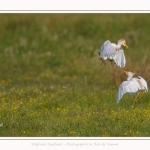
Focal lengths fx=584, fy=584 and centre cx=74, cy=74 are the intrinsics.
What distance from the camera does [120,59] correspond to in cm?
1081

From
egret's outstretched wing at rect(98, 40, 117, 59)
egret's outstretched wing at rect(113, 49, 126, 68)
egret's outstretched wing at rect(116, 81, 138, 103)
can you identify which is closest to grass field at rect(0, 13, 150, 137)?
egret's outstretched wing at rect(116, 81, 138, 103)

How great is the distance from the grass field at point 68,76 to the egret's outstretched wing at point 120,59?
86cm

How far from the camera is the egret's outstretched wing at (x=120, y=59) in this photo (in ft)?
35.3

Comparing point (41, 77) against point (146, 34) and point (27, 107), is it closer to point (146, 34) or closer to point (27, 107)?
point (27, 107)

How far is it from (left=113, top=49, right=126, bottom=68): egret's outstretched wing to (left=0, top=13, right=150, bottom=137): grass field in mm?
856

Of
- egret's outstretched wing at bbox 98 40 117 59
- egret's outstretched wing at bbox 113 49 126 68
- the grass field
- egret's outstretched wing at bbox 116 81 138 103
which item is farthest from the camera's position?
egret's outstretched wing at bbox 113 49 126 68

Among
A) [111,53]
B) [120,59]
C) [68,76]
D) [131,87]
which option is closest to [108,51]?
[111,53]

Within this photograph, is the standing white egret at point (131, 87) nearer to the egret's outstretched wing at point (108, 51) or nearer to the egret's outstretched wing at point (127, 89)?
the egret's outstretched wing at point (127, 89)

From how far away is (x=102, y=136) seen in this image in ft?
31.7

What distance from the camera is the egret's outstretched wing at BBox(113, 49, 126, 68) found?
424 inches

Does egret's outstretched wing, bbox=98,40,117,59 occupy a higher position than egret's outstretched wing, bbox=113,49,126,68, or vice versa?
egret's outstretched wing, bbox=98,40,117,59

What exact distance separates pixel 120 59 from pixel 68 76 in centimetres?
435

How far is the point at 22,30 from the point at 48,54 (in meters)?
2.75

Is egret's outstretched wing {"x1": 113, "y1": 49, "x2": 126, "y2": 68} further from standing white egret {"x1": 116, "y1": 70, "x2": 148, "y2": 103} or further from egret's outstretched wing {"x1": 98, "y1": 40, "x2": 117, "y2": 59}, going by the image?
standing white egret {"x1": 116, "y1": 70, "x2": 148, "y2": 103}
